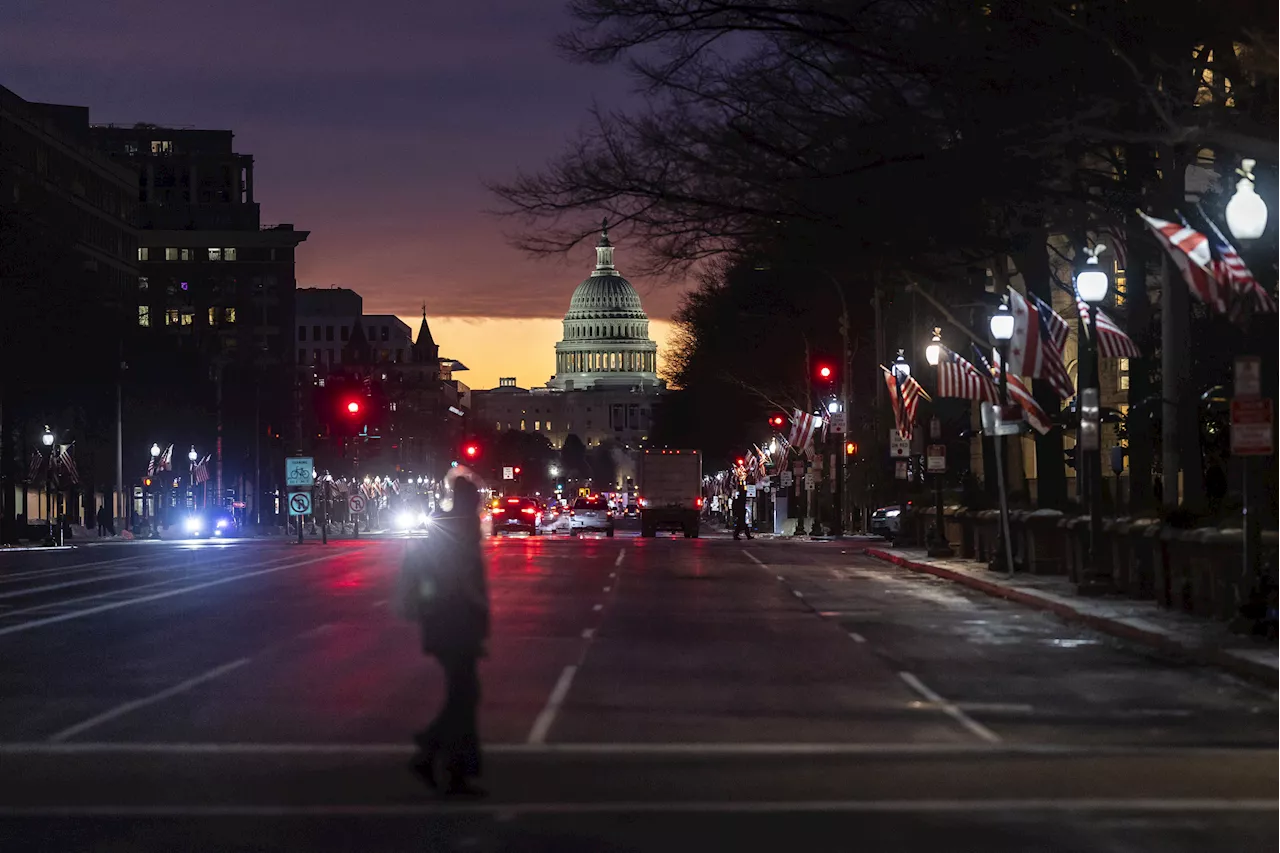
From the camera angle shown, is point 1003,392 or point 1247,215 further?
point 1003,392

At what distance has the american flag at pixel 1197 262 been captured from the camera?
86.3 feet

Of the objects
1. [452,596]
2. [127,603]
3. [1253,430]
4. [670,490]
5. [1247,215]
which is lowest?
[127,603]

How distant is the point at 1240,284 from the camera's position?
2622 centimetres

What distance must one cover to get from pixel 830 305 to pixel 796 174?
57307 millimetres

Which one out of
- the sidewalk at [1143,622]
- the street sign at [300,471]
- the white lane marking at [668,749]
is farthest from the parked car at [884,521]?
the white lane marking at [668,749]

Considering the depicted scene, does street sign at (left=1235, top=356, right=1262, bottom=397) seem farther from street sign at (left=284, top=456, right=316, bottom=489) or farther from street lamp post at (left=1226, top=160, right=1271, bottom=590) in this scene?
street sign at (left=284, top=456, right=316, bottom=489)

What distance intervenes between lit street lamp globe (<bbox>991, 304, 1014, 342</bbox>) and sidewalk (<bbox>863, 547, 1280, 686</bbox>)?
14.5ft

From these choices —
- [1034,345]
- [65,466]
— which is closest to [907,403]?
[1034,345]

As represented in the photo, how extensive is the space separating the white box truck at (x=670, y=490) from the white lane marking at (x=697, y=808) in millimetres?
78097

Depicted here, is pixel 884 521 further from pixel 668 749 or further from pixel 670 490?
pixel 668 749

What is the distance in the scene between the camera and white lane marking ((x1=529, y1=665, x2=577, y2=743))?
16.2m

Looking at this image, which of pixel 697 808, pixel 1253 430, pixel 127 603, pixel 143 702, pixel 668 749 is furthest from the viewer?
pixel 127 603

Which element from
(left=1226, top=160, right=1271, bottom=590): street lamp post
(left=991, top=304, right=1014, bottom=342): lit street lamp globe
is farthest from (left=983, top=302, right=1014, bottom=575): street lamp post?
(left=1226, top=160, right=1271, bottom=590): street lamp post

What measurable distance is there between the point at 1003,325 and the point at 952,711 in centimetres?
2200
